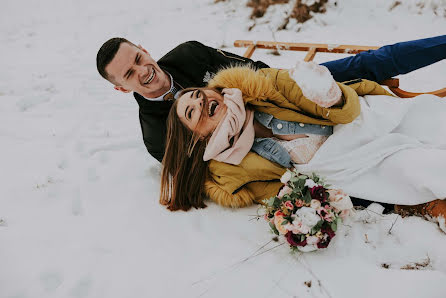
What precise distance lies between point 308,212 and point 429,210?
0.68 meters

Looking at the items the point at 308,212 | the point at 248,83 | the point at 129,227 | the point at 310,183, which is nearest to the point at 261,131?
the point at 248,83

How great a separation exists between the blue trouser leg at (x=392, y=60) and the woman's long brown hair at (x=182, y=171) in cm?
123

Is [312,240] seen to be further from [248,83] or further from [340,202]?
[248,83]

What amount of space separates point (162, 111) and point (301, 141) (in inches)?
43.0

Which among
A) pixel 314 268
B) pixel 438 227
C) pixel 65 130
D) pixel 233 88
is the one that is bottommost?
pixel 65 130

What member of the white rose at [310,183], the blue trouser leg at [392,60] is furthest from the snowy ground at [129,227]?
the blue trouser leg at [392,60]

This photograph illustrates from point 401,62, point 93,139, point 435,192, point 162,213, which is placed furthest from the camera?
point 93,139

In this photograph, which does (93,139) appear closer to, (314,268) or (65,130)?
(65,130)

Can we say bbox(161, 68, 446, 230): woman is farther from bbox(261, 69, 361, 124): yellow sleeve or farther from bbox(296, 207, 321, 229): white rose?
bbox(296, 207, 321, 229): white rose

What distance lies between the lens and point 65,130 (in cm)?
304

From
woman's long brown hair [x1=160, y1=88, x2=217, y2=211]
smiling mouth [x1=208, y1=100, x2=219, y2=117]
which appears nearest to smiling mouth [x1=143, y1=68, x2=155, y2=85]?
woman's long brown hair [x1=160, y1=88, x2=217, y2=211]

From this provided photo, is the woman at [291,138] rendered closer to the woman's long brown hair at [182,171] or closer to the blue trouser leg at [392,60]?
the woman's long brown hair at [182,171]

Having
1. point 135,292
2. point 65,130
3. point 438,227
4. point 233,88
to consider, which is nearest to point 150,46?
point 65,130

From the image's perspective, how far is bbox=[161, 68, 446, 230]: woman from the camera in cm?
187
